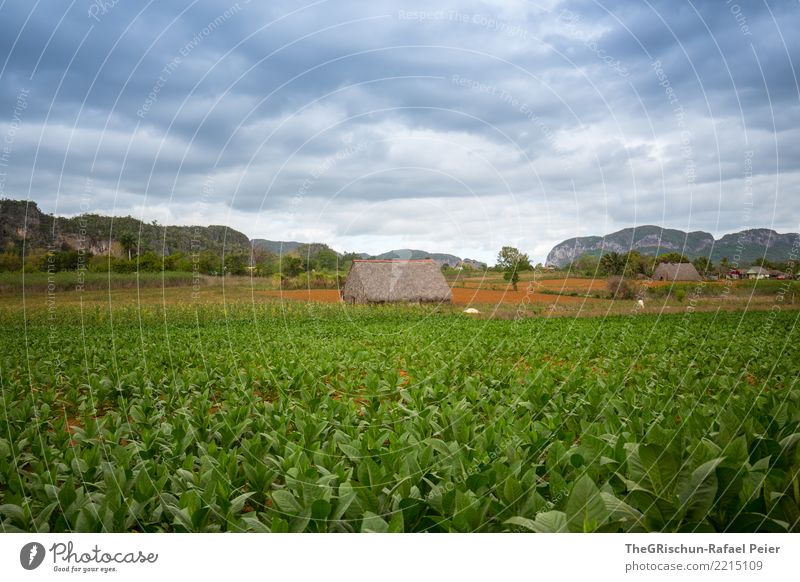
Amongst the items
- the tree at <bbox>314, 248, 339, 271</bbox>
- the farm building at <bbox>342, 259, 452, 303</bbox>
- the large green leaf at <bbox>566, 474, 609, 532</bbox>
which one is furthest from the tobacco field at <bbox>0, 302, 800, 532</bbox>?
the tree at <bbox>314, 248, 339, 271</bbox>

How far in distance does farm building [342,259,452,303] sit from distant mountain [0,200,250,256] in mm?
19027

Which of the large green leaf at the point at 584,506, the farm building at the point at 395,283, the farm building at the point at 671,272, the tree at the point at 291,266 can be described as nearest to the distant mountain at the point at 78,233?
the large green leaf at the point at 584,506

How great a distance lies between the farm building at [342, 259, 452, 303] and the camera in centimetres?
3747

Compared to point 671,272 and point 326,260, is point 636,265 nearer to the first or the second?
point 671,272

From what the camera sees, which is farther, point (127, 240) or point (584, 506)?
point (127, 240)

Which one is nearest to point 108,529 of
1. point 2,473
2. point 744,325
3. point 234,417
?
point 2,473

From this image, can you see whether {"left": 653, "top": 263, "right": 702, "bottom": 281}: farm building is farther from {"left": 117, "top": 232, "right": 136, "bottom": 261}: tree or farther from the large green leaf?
the large green leaf

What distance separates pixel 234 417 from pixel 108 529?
306 cm

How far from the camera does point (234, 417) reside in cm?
625

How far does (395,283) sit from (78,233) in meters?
27.8

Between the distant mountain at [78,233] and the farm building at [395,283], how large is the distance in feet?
62.4

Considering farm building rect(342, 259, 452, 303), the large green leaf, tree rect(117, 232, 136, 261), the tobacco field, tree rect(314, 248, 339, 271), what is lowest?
the tobacco field

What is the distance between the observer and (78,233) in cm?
1088

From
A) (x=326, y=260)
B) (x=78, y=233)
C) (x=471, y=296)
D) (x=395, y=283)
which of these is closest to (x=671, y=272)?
(x=471, y=296)
